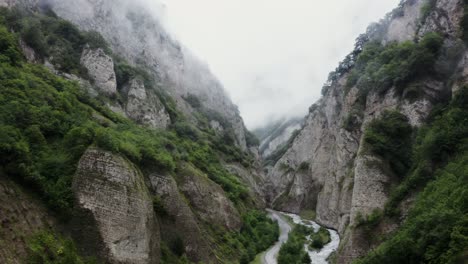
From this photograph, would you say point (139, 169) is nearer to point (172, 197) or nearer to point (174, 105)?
point (172, 197)

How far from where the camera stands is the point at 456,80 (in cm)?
3994

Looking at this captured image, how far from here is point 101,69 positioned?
61562 millimetres

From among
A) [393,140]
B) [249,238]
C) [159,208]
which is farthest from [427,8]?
[159,208]

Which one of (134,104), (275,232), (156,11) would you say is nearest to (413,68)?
(275,232)

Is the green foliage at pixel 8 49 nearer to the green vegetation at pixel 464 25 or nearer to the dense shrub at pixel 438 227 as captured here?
the dense shrub at pixel 438 227

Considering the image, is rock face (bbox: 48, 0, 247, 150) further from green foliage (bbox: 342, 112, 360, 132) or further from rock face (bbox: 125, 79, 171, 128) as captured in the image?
green foliage (bbox: 342, 112, 360, 132)

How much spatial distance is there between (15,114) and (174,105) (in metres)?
52.9

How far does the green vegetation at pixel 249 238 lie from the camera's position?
44062 millimetres

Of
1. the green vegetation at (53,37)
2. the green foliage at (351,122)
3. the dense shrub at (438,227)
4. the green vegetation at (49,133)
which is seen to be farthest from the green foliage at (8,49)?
the green foliage at (351,122)

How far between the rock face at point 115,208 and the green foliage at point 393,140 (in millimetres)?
24742

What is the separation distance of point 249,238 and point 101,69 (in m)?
33.2

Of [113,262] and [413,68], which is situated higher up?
[413,68]

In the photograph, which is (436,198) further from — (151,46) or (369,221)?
(151,46)

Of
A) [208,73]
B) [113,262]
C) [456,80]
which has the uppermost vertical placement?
[208,73]
